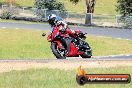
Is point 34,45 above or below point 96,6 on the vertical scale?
above

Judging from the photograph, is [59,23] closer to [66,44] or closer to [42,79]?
[66,44]

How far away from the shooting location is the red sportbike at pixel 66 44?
516 inches

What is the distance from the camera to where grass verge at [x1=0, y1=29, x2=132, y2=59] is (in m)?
23.8

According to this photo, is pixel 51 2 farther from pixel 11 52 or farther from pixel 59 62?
pixel 59 62

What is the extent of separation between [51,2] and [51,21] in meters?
37.9

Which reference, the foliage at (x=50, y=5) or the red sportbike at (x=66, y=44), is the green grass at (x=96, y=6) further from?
the red sportbike at (x=66, y=44)

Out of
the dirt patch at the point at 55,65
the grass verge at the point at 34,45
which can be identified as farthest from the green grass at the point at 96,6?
the dirt patch at the point at 55,65

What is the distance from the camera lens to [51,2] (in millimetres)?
50156

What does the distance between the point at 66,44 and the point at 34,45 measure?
1360cm

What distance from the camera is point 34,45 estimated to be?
26719 mm

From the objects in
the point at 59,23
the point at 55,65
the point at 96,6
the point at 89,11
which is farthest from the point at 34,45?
the point at 96,6

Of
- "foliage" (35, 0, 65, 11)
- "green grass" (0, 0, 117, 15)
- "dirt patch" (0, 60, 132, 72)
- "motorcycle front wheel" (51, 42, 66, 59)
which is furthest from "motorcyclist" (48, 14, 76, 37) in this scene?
"green grass" (0, 0, 117, 15)

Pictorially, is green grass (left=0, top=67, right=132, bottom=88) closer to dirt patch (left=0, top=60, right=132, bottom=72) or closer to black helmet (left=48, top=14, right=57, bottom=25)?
dirt patch (left=0, top=60, right=132, bottom=72)

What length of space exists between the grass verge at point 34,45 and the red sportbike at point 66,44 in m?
8.85
